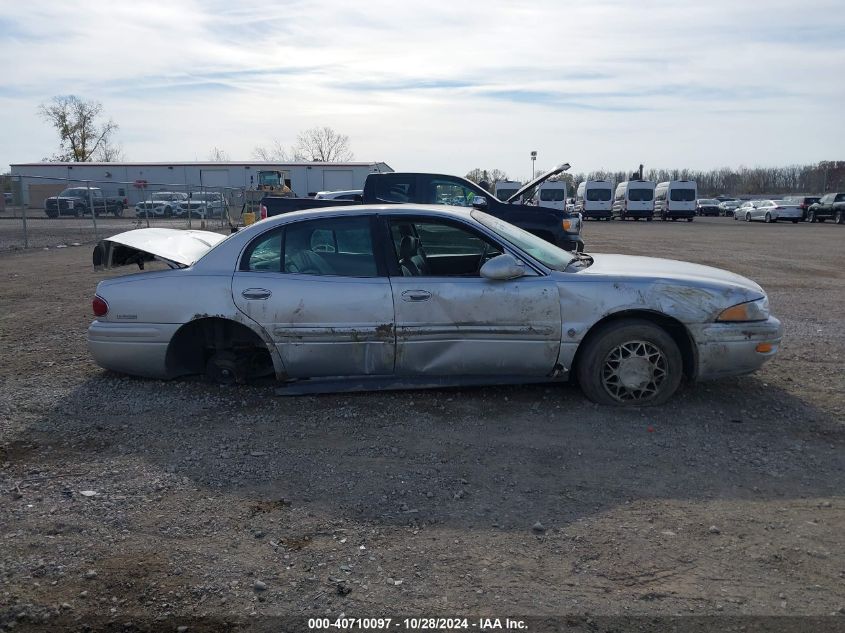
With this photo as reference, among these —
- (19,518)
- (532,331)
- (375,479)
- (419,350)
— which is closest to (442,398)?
(419,350)

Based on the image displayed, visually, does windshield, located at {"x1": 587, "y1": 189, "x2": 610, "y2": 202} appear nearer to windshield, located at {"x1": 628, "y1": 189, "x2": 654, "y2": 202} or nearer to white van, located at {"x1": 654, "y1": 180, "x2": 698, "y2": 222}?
windshield, located at {"x1": 628, "y1": 189, "x2": 654, "y2": 202}

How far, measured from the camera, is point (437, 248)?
5.93m

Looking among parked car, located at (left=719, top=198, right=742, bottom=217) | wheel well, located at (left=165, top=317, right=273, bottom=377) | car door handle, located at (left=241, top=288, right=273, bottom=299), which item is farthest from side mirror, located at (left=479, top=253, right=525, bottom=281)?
parked car, located at (left=719, top=198, right=742, bottom=217)

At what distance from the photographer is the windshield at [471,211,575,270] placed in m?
5.30

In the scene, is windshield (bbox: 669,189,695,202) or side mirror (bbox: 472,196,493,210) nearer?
side mirror (bbox: 472,196,493,210)

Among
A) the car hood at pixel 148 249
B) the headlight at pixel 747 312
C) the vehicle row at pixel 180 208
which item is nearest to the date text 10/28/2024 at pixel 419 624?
the headlight at pixel 747 312

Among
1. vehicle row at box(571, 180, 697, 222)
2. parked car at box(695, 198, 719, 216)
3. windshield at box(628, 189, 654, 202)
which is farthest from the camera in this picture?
parked car at box(695, 198, 719, 216)

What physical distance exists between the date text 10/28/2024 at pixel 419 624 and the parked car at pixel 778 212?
140 feet

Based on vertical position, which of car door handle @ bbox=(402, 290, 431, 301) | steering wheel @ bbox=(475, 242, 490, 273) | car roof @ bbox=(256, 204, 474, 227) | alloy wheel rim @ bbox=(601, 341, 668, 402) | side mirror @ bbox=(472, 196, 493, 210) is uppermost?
side mirror @ bbox=(472, 196, 493, 210)

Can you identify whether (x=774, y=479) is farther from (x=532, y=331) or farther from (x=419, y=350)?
(x=419, y=350)

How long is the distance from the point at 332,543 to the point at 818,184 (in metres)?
96.2

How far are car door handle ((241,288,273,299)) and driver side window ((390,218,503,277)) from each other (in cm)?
99

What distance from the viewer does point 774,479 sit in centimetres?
396

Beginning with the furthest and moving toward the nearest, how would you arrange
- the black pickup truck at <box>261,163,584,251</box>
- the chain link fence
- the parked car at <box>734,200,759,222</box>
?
the parked car at <box>734,200,759,222</box> → the chain link fence → the black pickup truck at <box>261,163,584,251</box>
